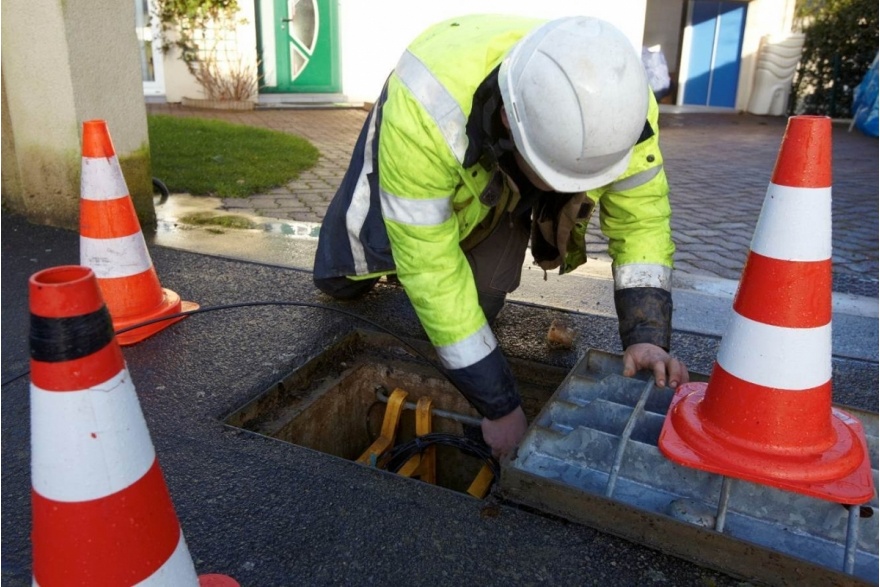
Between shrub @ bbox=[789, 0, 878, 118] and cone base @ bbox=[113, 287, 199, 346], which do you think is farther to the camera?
shrub @ bbox=[789, 0, 878, 118]

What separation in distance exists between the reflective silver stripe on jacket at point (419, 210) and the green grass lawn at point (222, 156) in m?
4.02

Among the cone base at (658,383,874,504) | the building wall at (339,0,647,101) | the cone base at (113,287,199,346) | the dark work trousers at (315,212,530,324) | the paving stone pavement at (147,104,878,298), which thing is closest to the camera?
the cone base at (658,383,874,504)

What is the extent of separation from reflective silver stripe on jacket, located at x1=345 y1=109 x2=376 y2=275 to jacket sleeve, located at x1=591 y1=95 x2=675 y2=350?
0.79 meters

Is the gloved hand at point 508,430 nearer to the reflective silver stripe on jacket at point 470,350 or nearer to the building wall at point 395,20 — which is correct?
the reflective silver stripe on jacket at point 470,350

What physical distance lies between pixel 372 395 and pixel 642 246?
119cm

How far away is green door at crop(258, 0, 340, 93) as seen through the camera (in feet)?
39.4

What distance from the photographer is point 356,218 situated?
8.38 feet

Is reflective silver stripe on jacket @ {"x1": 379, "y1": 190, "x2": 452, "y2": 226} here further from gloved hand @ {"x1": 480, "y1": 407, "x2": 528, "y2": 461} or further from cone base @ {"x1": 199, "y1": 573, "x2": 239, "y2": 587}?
cone base @ {"x1": 199, "y1": 573, "x2": 239, "y2": 587}

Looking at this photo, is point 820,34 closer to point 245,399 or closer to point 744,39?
point 744,39

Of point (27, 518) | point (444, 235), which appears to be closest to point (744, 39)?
point (444, 235)

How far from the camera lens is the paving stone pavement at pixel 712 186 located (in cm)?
476

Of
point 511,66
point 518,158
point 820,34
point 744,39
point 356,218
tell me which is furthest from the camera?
point 744,39

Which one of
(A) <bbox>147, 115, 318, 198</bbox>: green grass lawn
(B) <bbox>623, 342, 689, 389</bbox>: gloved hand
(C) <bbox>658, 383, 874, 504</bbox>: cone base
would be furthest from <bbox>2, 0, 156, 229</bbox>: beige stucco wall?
(C) <bbox>658, 383, 874, 504</bbox>: cone base

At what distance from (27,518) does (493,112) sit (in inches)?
61.5
